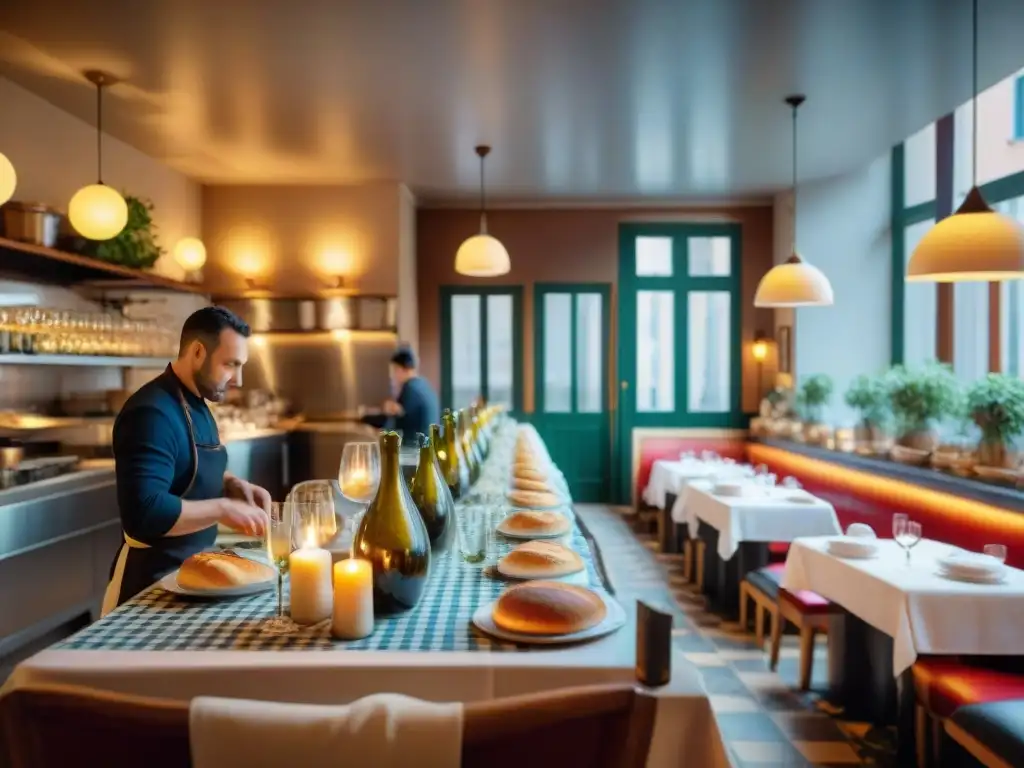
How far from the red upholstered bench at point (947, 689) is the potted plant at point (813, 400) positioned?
3956 mm

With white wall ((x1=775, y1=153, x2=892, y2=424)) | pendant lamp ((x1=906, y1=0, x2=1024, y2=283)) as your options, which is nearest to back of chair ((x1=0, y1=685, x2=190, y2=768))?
pendant lamp ((x1=906, y1=0, x2=1024, y2=283))

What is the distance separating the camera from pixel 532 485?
299 cm

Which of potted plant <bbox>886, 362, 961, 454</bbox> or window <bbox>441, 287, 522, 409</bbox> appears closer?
potted plant <bbox>886, 362, 961, 454</bbox>

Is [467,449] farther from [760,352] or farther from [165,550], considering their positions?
[760,352]

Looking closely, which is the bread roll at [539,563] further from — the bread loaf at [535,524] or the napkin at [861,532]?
the napkin at [861,532]

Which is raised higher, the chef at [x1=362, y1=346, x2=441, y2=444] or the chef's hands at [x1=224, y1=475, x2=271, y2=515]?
the chef at [x1=362, y1=346, x2=441, y2=444]

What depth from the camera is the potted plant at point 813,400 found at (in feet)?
22.7

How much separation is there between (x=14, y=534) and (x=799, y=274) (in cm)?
471

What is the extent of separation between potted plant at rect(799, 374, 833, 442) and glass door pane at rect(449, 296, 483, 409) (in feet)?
11.9

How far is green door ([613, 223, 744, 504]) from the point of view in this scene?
30.0 ft

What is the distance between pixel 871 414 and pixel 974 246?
2.40 meters

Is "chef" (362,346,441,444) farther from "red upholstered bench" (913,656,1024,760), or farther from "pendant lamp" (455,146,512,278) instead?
"red upholstered bench" (913,656,1024,760)

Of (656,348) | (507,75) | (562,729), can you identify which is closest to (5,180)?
(507,75)

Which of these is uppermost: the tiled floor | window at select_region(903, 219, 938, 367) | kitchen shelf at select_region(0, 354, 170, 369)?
window at select_region(903, 219, 938, 367)
